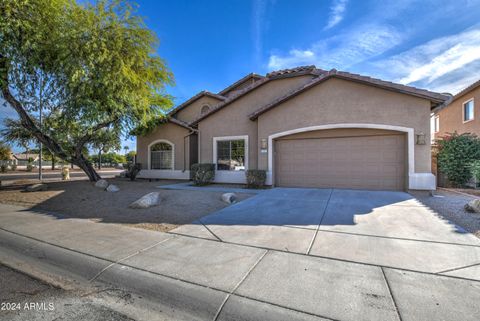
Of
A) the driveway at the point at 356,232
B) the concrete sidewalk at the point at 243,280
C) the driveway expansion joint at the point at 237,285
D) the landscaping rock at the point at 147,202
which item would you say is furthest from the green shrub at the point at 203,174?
the driveway expansion joint at the point at 237,285

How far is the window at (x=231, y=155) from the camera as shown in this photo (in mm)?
12922

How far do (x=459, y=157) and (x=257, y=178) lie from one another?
9.33m

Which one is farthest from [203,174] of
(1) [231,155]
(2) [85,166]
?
(2) [85,166]

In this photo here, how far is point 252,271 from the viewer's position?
10.7 feet

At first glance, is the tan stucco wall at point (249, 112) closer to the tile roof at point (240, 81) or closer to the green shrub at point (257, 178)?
the green shrub at point (257, 178)

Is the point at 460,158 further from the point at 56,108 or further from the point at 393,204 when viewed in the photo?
the point at 56,108

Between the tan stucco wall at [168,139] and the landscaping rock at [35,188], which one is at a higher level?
the tan stucco wall at [168,139]

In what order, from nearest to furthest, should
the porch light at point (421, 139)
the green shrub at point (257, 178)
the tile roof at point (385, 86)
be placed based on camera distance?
the tile roof at point (385, 86) → the porch light at point (421, 139) → the green shrub at point (257, 178)

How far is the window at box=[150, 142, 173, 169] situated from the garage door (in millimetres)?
8415

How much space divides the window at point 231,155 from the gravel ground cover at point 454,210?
26.2 ft

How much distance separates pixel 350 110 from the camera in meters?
9.79

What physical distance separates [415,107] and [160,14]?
13675 mm

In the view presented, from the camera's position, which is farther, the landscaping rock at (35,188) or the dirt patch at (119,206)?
the landscaping rock at (35,188)

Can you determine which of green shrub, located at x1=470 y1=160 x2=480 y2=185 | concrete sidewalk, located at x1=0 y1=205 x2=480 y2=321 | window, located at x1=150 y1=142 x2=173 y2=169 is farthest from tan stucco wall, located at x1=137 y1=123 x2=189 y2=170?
green shrub, located at x1=470 y1=160 x2=480 y2=185
